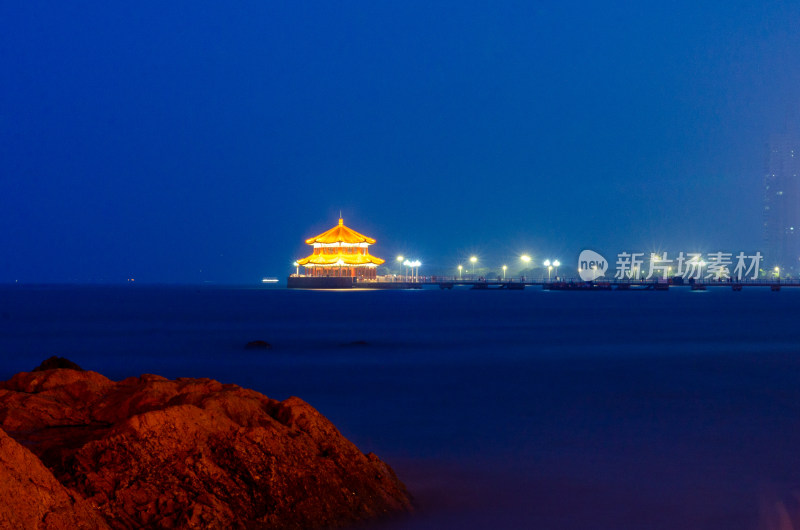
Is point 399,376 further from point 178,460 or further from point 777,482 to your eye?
point 178,460

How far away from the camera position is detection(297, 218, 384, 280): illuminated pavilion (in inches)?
4011

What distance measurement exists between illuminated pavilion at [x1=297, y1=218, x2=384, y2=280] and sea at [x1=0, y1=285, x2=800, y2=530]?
66876mm

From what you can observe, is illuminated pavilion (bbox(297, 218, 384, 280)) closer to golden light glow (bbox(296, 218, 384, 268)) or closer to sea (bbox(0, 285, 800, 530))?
golden light glow (bbox(296, 218, 384, 268))

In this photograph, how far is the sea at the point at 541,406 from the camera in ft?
23.6

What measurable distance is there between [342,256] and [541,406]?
8872 centimetres

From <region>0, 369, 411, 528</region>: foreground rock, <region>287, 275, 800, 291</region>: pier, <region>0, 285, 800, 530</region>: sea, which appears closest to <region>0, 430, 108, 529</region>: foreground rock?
<region>0, 369, 411, 528</region>: foreground rock

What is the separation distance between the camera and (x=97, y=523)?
4.75 metres

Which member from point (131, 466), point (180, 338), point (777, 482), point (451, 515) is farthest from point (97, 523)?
point (180, 338)

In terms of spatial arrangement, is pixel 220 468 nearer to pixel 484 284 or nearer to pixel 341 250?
pixel 341 250

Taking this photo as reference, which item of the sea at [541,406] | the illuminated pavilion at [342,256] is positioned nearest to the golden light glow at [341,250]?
the illuminated pavilion at [342,256]

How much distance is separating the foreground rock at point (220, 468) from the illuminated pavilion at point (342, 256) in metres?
94.9

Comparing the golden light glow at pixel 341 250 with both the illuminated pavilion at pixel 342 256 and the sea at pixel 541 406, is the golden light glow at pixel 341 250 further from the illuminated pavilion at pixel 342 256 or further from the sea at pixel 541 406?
the sea at pixel 541 406

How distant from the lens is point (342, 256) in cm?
10125

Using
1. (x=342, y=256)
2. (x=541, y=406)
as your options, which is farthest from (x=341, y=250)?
(x=541, y=406)
